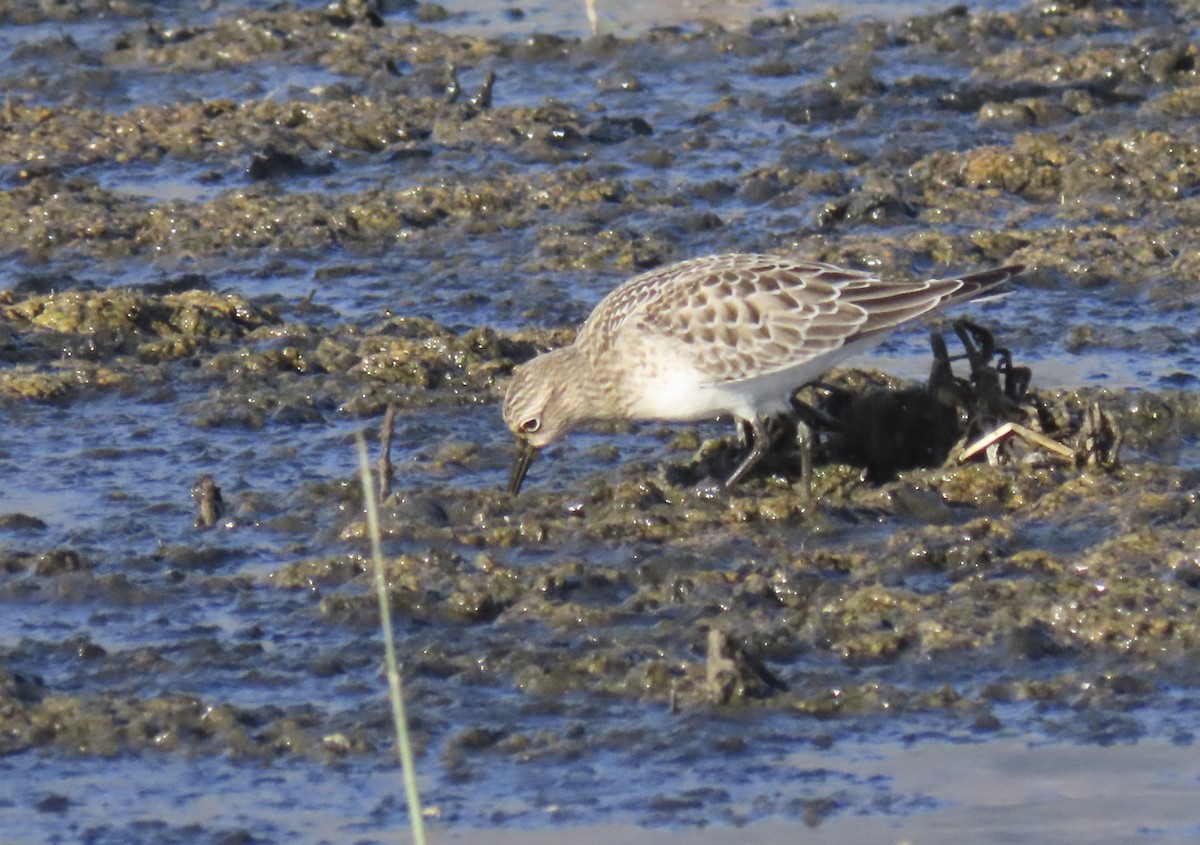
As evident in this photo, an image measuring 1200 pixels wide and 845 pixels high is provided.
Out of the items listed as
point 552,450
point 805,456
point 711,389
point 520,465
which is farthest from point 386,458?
point 805,456

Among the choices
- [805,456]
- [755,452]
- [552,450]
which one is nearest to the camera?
[805,456]

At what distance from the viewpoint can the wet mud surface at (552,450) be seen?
5.70 metres

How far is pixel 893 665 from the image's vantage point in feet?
19.9

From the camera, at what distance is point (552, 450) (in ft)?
26.3

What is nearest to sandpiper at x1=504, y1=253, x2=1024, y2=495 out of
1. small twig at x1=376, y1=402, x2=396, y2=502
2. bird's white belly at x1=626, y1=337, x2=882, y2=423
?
bird's white belly at x1=626, y1=337, x2=882, y2=423

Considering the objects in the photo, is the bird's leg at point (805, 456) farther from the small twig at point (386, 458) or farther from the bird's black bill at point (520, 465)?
the small twig at point (386, 458)

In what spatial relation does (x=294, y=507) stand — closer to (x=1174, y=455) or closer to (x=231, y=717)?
(x=231, y=717)

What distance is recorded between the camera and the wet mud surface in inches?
224

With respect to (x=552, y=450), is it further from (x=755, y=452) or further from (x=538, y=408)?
(x=755, y=452)

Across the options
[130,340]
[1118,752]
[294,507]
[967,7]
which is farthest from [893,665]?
[967,7]

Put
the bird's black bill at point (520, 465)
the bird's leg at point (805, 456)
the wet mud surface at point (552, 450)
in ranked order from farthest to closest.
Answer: the bird's black bill at point (520, 465), the bird's leg at point (805, 456), the wet mud surface at point (552, 450)

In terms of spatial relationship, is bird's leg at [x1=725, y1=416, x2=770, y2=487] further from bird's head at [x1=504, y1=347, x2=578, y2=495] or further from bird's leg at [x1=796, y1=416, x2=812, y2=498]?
bird's head at [x1=504, y1=347, x2=578, y2=495]

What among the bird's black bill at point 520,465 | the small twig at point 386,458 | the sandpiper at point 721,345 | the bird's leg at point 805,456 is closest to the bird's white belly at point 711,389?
the sandpiper at point 721,345

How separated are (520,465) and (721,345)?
0.84 metres
